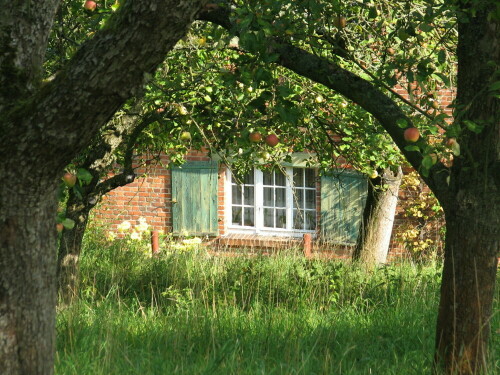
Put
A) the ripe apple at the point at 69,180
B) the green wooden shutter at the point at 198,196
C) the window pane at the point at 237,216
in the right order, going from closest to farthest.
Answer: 1. the ripe apple at the point at 69,180
2. the green wooden shutter at the point at 198,196
3. the window pane at the point at 237,216

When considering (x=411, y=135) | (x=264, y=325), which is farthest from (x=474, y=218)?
(x=264, y=325)

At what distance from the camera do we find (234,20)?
13.5ft

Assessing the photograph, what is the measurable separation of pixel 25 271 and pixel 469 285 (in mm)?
2442

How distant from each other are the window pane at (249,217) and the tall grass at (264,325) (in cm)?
328

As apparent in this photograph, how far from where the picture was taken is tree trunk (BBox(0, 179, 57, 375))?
2.54 metres

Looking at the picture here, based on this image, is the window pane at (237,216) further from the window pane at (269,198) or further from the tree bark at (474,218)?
the tree bark at (474,218)

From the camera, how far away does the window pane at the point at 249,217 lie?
12461 millimetres

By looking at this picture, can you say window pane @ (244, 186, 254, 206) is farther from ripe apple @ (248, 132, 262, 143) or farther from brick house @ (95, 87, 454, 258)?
ripe apple @ (248, 132, 262, 143)

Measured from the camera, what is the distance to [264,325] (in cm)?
560

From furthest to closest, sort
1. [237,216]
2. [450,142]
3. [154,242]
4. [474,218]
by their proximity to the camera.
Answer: [237,216]
[154,242]
[474,218]
[450,142]

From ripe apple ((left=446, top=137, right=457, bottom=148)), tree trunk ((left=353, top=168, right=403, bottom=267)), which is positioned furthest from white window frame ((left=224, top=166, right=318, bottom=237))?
ripe apple ((left=446, top=137, right=457, bottom=148))

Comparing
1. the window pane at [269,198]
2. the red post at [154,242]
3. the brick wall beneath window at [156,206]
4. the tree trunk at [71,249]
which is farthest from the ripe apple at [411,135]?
the window pane at [269,198]

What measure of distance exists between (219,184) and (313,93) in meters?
6.46

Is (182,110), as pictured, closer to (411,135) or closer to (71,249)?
(411,135)
